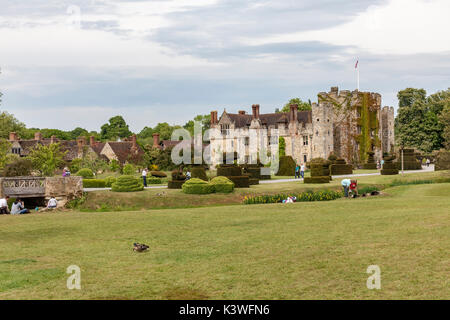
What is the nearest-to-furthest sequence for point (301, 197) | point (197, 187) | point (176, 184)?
1. point (301, 197)
2. point (197, 187)
3. point (176, 184)

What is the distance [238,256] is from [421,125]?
282 feet

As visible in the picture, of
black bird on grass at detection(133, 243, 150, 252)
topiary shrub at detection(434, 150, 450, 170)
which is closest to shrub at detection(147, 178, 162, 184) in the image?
topiary shrub at detection(434, 150, 450, 170)

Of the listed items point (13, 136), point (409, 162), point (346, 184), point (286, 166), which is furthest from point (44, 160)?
point (13, 136)

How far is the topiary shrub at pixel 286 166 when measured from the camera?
59500 millimetres

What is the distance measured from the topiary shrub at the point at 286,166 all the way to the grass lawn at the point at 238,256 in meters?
37.7

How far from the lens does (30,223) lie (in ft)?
72.3

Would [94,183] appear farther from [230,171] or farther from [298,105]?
[298,105]

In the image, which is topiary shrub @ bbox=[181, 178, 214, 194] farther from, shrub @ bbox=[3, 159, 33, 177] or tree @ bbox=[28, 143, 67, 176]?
tree @ bbox=[28, 143, 67, 176]

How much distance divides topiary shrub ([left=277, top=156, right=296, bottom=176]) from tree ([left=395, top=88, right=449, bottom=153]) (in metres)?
40.2

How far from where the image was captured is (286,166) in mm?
59938

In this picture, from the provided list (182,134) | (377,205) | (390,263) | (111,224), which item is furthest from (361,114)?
(390,263)

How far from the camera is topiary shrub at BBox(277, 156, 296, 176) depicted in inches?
2343
